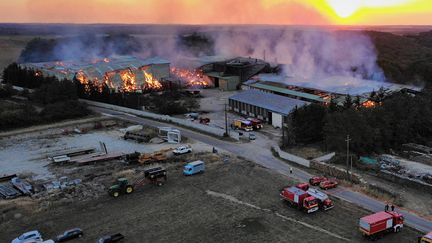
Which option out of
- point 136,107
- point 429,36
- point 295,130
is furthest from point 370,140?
point 429,36

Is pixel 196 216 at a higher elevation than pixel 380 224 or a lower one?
lower

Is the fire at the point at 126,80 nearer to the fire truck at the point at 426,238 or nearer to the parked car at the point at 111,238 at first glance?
the parked car at the point at 111,238

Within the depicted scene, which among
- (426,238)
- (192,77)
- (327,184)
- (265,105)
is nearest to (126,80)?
(192,77)

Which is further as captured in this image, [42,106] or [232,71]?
[232,71]

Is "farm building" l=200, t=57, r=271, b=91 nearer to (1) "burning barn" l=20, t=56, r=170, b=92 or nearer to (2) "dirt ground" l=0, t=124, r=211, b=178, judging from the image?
(1) "burning barn" l=20, t=56, r=170, b=92

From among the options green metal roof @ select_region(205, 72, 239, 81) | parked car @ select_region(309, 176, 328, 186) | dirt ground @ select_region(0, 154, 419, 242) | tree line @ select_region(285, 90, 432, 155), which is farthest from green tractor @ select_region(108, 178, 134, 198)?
green metal roof @ select_region(205, 72, 239, 81)

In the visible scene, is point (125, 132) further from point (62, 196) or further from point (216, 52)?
point (216, 52)

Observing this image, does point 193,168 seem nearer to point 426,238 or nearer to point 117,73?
point 426,238
